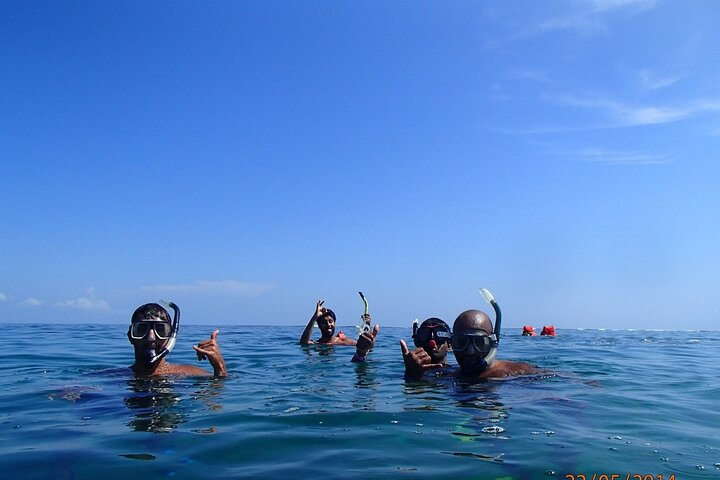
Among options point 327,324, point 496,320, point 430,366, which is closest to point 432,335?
point 430,366

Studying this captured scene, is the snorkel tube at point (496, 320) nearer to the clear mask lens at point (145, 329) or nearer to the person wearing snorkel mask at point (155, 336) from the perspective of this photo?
the person wearing snorkel mask at point (155, 336)

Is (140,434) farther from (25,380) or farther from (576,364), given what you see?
(576,364)

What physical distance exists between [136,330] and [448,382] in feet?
13.0

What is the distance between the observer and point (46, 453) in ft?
13.6

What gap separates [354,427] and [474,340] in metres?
2.21

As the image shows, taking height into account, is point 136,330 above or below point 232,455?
above

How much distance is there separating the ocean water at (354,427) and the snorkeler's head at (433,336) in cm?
56

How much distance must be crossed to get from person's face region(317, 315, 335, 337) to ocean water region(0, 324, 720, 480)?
484 cm

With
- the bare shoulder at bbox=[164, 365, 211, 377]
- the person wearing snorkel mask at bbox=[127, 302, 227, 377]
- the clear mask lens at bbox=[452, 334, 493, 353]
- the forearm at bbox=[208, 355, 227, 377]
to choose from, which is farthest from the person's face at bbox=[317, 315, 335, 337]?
the clear mask lens at bbox=[452, 334, 493, 353]

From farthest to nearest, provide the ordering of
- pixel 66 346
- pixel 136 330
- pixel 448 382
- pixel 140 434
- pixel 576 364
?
pixel 66 346 → pixel 576 364 → pixel 448 382 → pixel 136 330 → pixel 140 434

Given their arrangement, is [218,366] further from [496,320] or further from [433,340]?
[496,320]

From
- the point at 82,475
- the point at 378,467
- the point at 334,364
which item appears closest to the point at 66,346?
the point at 334,364

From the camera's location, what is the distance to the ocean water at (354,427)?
384 cm

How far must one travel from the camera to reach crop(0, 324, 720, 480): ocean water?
12.6 ft
